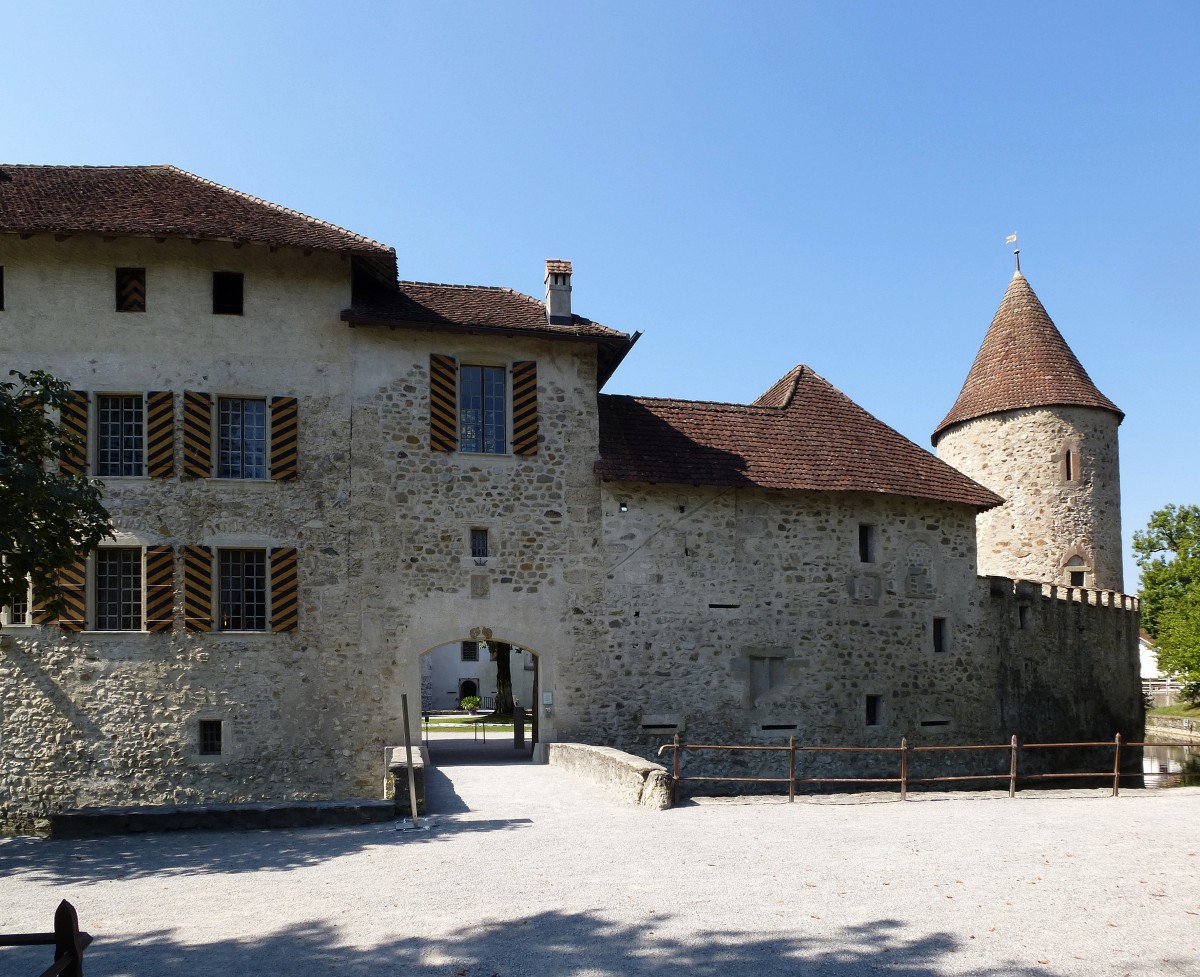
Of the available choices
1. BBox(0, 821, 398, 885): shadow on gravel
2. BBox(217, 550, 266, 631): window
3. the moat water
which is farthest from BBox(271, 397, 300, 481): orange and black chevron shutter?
the moat water

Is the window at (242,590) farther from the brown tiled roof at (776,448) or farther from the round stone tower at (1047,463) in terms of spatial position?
the round stone tower at (1047,463)

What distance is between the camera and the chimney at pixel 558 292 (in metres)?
18.2

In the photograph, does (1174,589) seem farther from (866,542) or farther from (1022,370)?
(866,542)

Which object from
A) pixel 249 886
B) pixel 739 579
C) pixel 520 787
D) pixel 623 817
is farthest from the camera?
pixel 739 579

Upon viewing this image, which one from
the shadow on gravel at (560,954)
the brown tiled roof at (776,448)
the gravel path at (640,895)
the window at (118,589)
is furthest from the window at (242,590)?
the shadow on gravel at (560,954)

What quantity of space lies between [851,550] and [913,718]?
10.5 ft

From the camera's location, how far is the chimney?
18156mm

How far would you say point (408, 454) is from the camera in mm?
17281

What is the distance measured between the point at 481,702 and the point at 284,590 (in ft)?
88.1

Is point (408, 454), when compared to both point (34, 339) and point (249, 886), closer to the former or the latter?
point (34, 339)

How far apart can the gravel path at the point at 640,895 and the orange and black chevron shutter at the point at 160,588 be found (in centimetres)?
466

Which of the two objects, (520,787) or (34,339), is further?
(34,339)

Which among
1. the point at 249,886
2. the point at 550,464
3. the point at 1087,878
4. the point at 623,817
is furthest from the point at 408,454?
the point at 1087,878

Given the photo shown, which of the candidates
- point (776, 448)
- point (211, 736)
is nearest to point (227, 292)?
point (211, 736)
